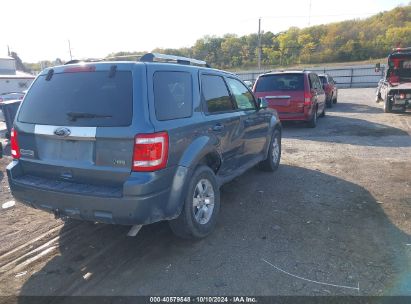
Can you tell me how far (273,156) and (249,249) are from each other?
10.00 ft

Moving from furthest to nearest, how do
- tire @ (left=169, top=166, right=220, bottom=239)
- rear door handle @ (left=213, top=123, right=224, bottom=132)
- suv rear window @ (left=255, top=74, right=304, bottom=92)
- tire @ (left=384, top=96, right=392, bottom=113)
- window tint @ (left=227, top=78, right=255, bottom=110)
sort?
tire @ (left=384, top=96, right=392, bottom=113)
suv rear window @ (left=255, top=74, right=304, bottom=92)
window tint @ (left=227, top=78, right=255, bottom=110)
rear door handle @ (left=213, top=123, right=224, bottom=132)
tire @ (left=169, top=166, right=220, bottom=239)

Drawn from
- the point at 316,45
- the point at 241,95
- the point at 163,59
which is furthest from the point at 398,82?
the point at 316,45

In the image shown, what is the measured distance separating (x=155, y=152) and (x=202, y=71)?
1.58m

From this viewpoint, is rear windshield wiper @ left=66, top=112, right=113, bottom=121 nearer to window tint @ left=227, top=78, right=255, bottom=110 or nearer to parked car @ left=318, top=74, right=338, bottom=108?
window tint @ left=227, top=78, right=255, bottom=110

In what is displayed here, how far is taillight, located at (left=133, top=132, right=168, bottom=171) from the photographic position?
119 inches

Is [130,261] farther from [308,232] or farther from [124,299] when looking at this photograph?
[308,232]

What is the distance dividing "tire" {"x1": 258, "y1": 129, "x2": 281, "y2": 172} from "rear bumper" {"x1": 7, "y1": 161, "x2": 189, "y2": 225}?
3.14 meters

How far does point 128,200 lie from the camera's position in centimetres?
301

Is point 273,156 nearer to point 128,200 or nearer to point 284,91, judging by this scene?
point 128,200

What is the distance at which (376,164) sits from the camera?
273 inches

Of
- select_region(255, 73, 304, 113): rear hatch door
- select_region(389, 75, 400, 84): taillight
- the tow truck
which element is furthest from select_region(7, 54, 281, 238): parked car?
select_region(389, 75, 400, 84): taillight

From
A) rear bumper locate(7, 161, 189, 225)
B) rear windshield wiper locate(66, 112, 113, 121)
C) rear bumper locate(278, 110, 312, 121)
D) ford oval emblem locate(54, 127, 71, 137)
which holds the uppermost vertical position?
rear windshield wiper locate(66, 112, 113, 121)

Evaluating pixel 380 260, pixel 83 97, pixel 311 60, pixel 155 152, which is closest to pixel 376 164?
pixel 380 260

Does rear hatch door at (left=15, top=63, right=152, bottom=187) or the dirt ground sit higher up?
rear hatch door at (left=15, top=63, right=152, bottom=187)
